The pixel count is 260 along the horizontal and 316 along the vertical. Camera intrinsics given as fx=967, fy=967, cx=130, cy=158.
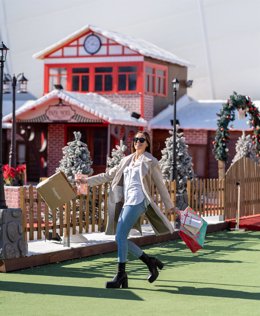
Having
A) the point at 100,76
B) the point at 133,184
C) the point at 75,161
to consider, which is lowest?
the point at 133,184

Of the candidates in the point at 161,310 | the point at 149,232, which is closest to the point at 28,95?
the point at 149,232

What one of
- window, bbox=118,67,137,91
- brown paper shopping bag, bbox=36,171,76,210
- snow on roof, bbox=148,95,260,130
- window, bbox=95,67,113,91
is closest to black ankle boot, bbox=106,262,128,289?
brown paper shopping bag, bbox=36,171,76,210

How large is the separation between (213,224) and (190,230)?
7798 mm

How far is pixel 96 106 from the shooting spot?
1361 inches

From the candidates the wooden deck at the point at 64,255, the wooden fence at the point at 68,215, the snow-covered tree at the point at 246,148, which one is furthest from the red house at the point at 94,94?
the wooden deck at the point at 64,255

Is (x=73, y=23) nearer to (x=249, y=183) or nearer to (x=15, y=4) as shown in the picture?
(x=15, y=4)

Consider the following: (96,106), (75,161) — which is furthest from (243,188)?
(96,106)

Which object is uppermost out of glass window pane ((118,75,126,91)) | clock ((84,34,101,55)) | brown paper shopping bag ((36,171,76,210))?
clock ((84,34,101,55))

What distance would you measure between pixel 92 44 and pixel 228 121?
13967mm

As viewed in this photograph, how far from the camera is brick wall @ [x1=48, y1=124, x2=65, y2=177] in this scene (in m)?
37.5

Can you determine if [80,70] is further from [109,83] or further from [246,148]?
[246,148]

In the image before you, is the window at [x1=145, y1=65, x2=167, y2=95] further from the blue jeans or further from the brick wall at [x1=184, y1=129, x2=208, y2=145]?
the blue jeans

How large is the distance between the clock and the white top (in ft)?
86.1

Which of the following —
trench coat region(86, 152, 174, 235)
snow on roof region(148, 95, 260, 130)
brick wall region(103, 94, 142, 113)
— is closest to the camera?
trench coat region(86, 152, 174, 235)
